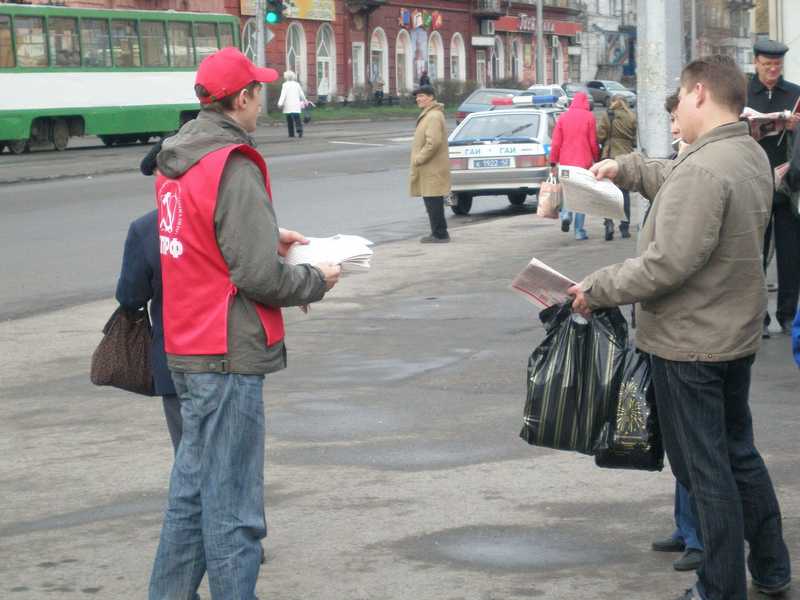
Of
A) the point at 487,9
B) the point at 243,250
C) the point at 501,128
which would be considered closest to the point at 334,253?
the point at 243,250

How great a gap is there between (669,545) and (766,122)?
13.5 ft

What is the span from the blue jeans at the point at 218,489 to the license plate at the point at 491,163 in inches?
647

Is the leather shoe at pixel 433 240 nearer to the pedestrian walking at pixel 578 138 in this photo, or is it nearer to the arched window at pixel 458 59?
the pedestrian walking at pixel 578 138

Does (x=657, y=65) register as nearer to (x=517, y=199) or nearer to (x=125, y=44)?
(x=517, y=199)

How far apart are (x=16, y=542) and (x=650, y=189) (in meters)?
2.73

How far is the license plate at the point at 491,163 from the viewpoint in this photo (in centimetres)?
2073

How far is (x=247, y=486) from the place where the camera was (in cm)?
443

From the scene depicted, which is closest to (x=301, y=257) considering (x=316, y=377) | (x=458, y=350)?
(x=316, y=377)

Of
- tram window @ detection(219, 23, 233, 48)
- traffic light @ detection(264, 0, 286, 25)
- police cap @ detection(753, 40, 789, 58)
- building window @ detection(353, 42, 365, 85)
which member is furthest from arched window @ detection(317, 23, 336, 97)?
police cap @ detection(753, 40, 789, 58)

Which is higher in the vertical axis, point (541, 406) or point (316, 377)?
point (541, 406)

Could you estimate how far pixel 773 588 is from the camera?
189 inches

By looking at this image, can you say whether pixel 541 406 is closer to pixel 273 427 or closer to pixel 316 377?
pixel 273 427

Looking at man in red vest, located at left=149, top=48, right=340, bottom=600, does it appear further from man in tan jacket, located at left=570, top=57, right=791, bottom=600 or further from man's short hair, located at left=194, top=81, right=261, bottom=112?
man in tan jacket, located at left=570, top=57, right=791, bottom=600

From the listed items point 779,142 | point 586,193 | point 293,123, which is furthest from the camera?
point 293,123
